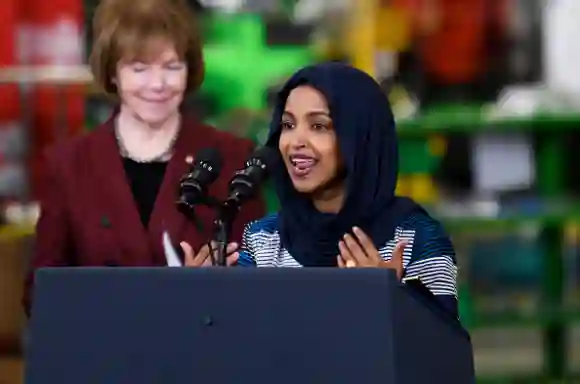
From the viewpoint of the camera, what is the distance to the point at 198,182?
1936 millimetres

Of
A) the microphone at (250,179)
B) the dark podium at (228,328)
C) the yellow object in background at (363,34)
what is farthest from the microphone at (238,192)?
the yellow object in background at (363,34)

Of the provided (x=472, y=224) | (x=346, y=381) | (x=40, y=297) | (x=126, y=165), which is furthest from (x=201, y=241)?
(x=472, y=224)

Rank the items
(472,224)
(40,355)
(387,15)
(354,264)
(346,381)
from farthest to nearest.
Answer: (387,15)
(472,224)
(354,264)
(40,355)
(346,381)

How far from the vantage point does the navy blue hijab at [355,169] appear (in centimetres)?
203

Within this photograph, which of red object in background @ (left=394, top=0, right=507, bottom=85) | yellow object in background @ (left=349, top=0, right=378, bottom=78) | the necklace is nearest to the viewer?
the necklace

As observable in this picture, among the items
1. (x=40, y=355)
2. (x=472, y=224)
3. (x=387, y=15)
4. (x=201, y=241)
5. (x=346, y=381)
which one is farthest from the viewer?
(x=387, y=15)

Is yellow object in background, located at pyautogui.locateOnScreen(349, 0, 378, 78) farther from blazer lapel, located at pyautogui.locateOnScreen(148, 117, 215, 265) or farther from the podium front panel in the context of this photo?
the podium front panel

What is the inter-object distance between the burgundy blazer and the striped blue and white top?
20cm

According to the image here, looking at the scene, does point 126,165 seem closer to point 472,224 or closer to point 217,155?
point 217,155

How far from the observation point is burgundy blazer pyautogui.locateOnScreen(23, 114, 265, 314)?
2344mm

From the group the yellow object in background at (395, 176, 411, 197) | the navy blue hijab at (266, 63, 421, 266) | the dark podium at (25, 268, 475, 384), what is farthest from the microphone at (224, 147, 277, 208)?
the yellow object in background at (395, 176, 411, 197)

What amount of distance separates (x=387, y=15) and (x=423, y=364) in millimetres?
3683

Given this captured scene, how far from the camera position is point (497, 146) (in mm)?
4750

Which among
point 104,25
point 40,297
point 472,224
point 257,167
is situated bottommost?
point 472,224
